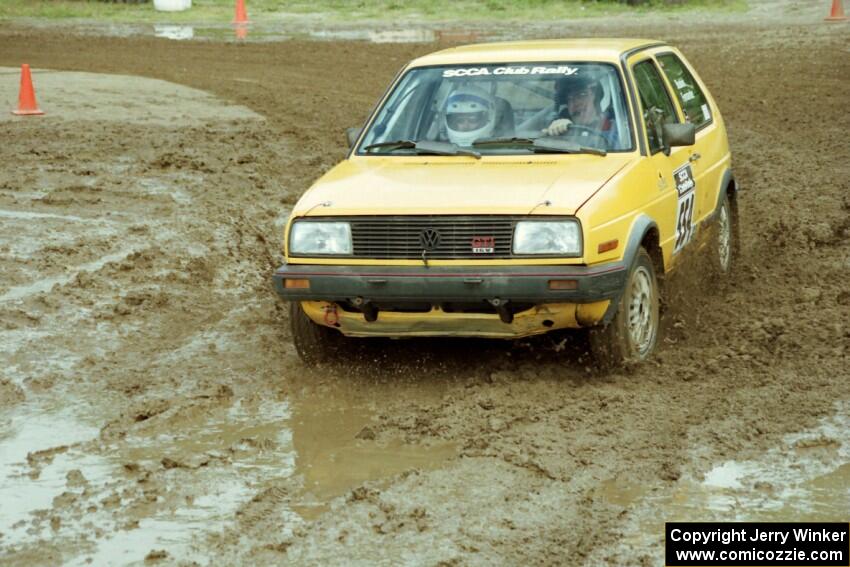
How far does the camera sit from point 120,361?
8.11 metres

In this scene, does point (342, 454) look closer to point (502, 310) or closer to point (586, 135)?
point (502, 310)

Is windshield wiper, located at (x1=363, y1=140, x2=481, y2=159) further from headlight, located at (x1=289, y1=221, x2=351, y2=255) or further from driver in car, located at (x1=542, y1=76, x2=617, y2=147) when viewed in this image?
headlight, located at (x1=289, y1=221, x2=351, y2=255)

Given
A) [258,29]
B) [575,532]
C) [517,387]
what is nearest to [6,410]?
[517,387]

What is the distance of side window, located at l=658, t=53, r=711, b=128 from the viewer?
9.15 m

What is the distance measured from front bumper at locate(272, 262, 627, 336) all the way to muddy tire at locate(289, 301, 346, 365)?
30 cm

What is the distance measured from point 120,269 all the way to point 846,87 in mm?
11017

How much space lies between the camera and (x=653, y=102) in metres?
8.47

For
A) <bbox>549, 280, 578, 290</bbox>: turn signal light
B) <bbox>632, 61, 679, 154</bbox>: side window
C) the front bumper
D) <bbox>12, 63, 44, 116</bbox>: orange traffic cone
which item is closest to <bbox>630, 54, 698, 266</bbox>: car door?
<bbox>632, 61, 679, 154</bbox>: side window

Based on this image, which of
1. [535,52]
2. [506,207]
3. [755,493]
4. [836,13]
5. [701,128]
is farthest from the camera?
[836,13]

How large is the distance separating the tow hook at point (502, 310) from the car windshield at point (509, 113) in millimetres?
1174

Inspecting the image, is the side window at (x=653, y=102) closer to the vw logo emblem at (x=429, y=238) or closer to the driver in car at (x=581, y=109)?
the driver in car at (x=581, y=109)

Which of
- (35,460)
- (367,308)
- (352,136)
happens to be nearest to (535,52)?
(352,136)

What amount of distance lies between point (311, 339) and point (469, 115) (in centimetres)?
159

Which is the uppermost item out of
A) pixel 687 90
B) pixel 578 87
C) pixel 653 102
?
pixel 578 87
